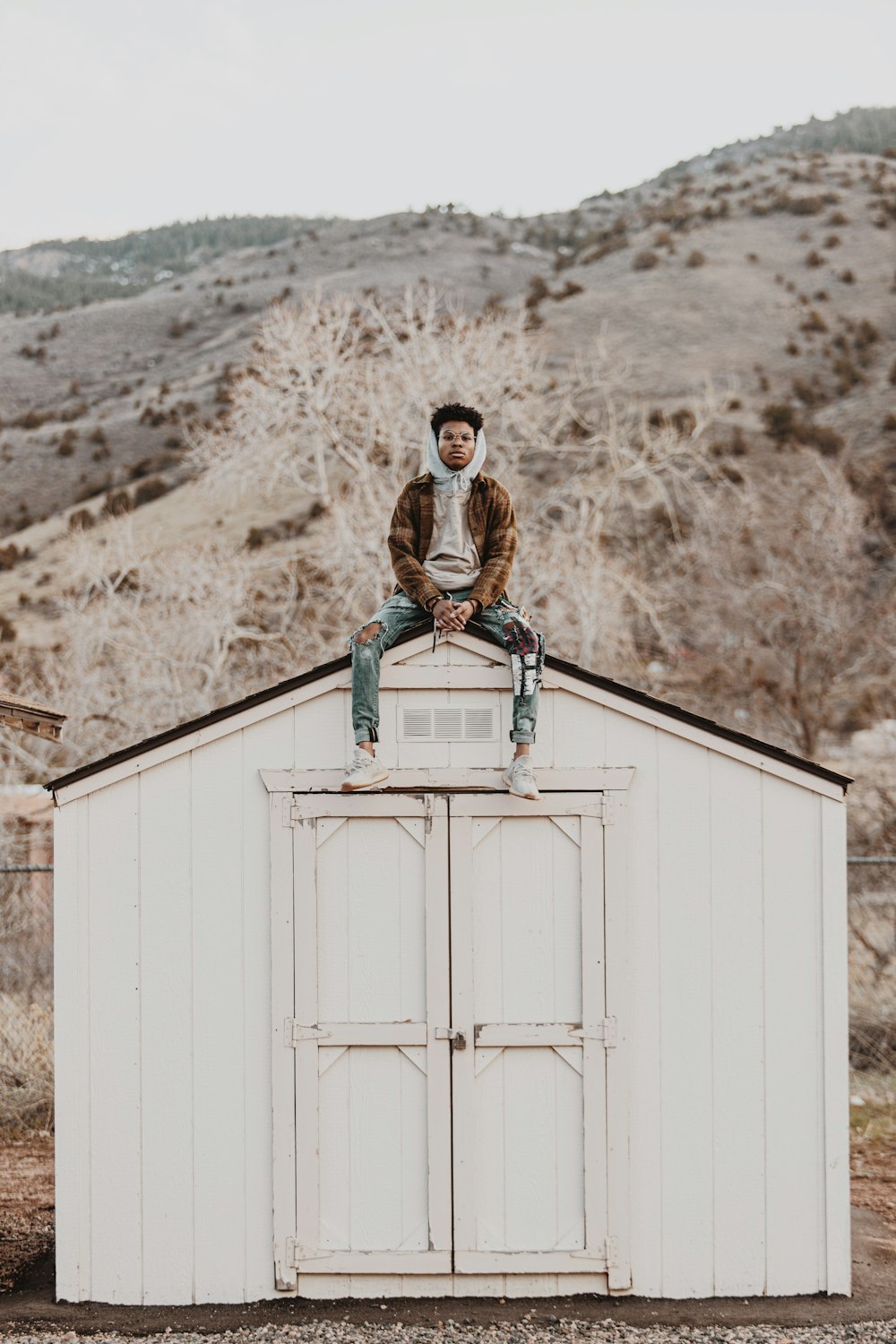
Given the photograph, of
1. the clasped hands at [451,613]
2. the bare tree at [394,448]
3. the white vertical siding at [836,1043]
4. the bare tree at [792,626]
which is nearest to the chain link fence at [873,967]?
the white vertical siding at [836,1043]

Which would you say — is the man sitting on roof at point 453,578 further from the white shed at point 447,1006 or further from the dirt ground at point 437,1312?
the dirt ground at point 437,1312

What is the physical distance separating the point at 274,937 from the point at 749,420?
34.9m

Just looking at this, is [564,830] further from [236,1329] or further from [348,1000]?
[236,1329]

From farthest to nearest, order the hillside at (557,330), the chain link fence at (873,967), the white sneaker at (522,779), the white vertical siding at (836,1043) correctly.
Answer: the hillside at (557,330), the chain link fence at (873,967), the white vertical siding at (836,1043), the white sneaker at (522,779)

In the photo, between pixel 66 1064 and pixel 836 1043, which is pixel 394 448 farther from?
pixel 836 1043

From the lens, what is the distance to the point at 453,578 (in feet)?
20.7

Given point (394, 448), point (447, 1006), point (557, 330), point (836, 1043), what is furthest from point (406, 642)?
point (557, 330)

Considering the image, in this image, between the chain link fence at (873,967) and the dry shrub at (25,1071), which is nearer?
the dry shrub at (25,1071)

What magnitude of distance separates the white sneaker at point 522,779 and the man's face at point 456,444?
154 centimetres

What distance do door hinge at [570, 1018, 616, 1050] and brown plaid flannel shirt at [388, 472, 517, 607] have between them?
7.11 feet

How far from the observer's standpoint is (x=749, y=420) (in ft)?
125

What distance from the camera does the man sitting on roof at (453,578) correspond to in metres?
5.97

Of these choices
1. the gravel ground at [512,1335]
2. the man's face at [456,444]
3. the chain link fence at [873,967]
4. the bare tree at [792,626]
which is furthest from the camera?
the bare tree at [792,626]

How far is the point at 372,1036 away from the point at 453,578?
232 cm
